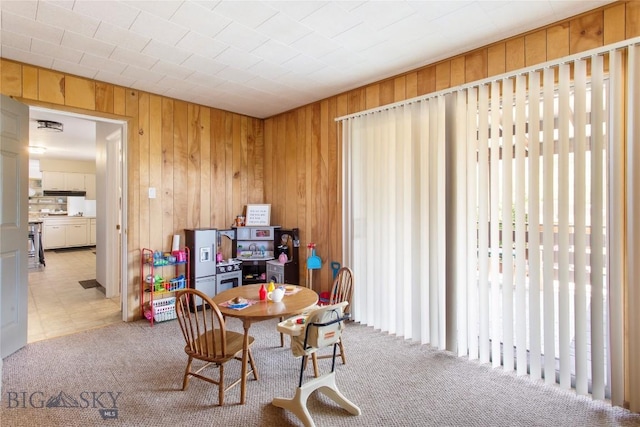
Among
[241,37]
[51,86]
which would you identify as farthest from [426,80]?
[51,86]

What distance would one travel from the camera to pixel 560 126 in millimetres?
2303

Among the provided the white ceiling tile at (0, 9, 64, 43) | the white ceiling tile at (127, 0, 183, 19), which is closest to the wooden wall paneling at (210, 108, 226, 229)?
the white ceiling tile at (0, 9, 64, 43)

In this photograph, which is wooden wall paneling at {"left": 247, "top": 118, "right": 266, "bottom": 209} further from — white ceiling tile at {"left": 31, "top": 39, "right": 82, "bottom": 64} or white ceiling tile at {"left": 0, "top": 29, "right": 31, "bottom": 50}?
white ceiling tile at {"left": 0, "top": 29, "right": 31, "bottom": 50}

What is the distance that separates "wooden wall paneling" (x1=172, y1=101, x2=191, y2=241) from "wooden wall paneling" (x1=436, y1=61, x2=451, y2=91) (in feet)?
9.94

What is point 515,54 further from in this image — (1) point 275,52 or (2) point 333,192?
(2) point 333,192

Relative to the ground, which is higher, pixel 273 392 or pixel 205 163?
pixel 205 163

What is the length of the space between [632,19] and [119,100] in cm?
450

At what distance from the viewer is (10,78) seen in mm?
3002

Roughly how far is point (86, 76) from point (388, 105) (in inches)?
122

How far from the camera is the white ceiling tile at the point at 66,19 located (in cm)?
225

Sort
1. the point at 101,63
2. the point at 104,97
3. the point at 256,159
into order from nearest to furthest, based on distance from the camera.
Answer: the point at 101,63 < the point at 104,97 < the point at 256,159

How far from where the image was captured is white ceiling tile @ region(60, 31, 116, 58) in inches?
103

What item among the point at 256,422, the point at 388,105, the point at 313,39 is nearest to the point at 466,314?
the point at 256,422

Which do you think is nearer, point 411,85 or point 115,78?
point 411,85
